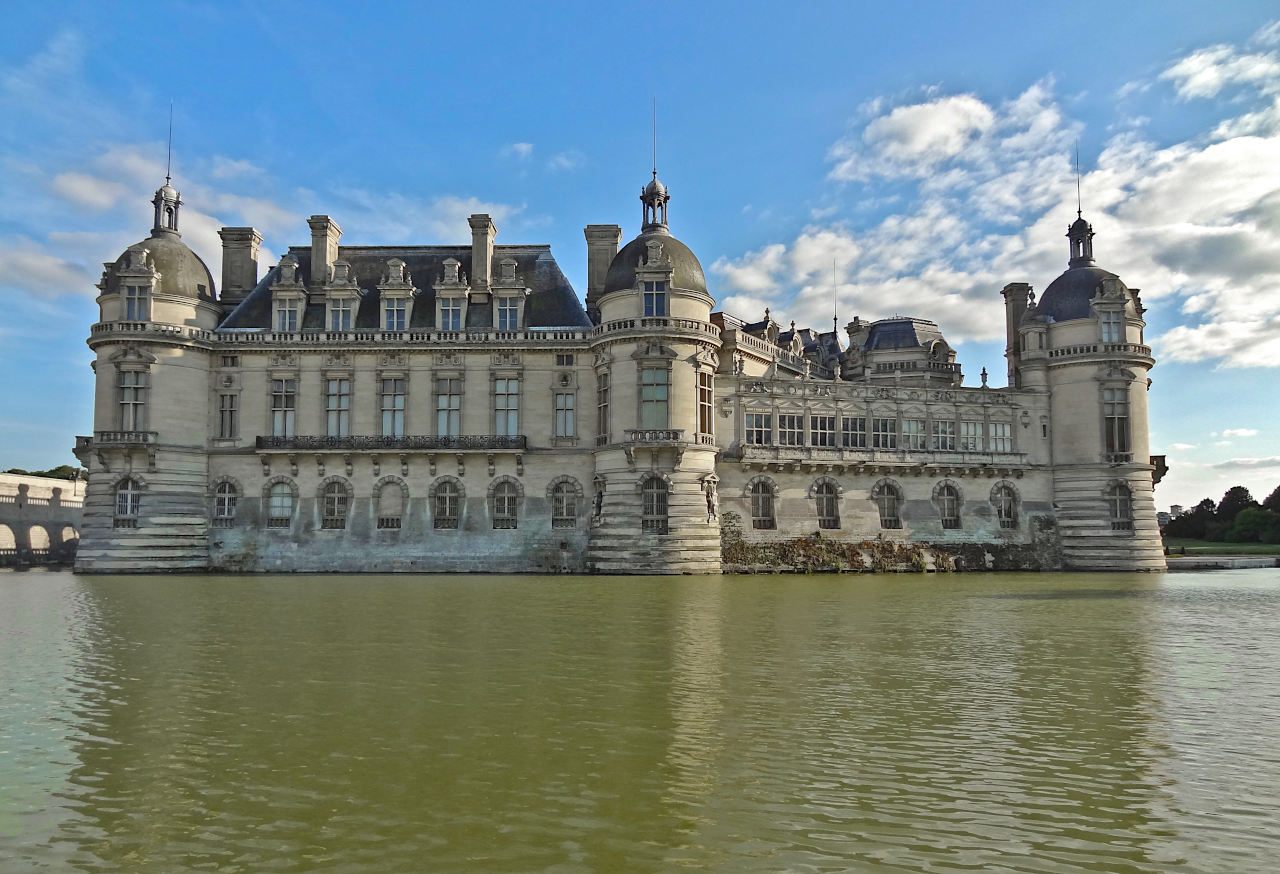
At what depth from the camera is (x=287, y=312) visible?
47.0m

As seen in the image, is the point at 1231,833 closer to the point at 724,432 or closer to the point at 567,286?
the point at 724,432

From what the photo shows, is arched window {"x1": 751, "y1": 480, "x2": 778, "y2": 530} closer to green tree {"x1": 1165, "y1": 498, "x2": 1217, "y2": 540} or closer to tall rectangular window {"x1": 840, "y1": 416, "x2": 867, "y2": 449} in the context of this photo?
tall rectangular window {"x1": 840, "y1": 416, "x2": 867, "y2": 449}

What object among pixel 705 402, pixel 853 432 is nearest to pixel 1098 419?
pixel 853 432

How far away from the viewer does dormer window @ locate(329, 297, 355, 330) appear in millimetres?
46844

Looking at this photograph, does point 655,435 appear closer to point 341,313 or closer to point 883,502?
point 883,502

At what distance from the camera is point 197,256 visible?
48.2m

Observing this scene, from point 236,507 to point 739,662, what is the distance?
120 feet

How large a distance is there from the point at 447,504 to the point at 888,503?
23.5 m

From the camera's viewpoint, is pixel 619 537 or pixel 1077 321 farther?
pixel 1077 321

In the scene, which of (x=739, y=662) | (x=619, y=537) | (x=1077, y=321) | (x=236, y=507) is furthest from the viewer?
(x=1077, y=321)

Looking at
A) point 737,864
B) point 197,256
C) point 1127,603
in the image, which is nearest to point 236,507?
point 197,256

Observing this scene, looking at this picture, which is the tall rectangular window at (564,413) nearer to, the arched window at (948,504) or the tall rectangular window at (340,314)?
the tall rectangular window at (340,314)

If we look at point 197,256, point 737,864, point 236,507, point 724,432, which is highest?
point 197,256

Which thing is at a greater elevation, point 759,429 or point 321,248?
point 321,248
